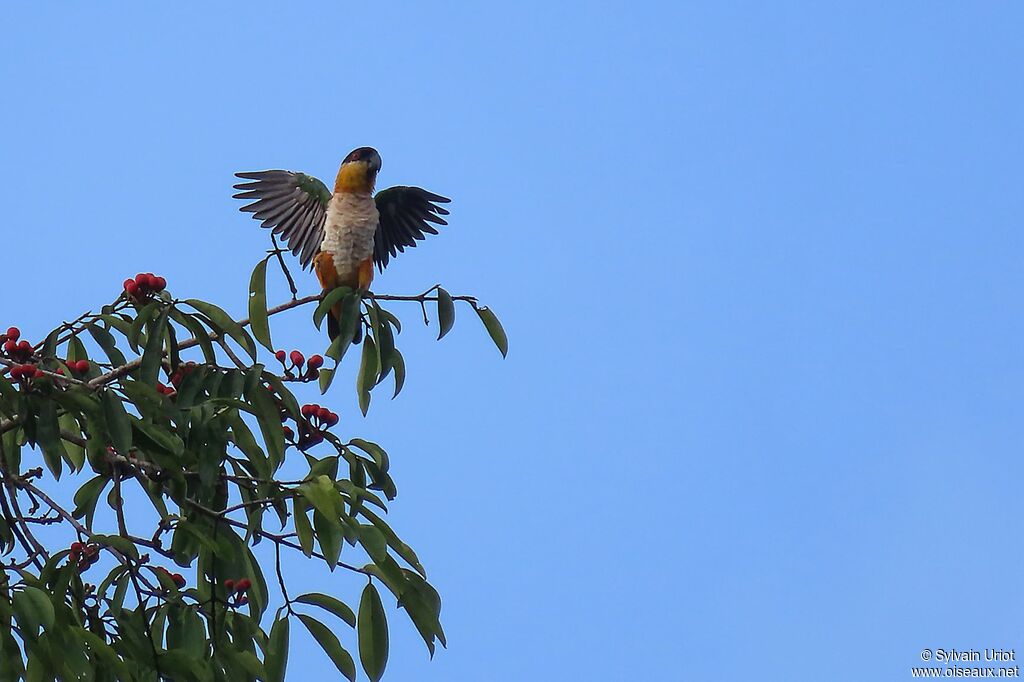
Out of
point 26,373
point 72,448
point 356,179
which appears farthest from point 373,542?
point 356,179

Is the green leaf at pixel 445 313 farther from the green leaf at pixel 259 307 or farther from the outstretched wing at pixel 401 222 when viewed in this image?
the outstretched wing at pixel 401 222

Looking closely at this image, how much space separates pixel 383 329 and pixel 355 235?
1350mm

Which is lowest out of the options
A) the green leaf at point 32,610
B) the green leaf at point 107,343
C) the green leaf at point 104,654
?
the green leaf at point 32,610

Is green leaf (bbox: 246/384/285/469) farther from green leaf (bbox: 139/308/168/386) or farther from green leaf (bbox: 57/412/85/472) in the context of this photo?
green leaf (bbox: 57/412/85/472)

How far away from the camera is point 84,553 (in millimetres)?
3152

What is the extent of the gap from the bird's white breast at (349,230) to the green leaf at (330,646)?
1883 millimetres

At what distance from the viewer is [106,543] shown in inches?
114

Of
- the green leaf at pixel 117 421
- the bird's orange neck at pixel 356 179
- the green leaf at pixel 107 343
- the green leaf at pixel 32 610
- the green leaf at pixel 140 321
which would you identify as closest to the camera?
the green leaf at pixel 32 610

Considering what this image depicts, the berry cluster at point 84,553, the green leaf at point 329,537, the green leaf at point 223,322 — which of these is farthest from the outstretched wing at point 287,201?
the green leaf at point 329,537

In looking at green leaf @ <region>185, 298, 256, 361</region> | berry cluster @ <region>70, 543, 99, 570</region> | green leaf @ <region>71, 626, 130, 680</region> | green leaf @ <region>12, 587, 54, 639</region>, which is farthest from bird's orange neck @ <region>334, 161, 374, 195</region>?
green leaf @ <region>12, 587, 54, 639</region>

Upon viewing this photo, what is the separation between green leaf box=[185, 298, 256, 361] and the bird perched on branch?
4.42 feet

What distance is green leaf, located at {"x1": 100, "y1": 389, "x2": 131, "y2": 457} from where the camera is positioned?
111 inches

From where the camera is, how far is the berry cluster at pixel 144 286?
10.5 ft

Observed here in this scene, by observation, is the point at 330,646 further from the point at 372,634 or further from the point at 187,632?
the point at 187,632
